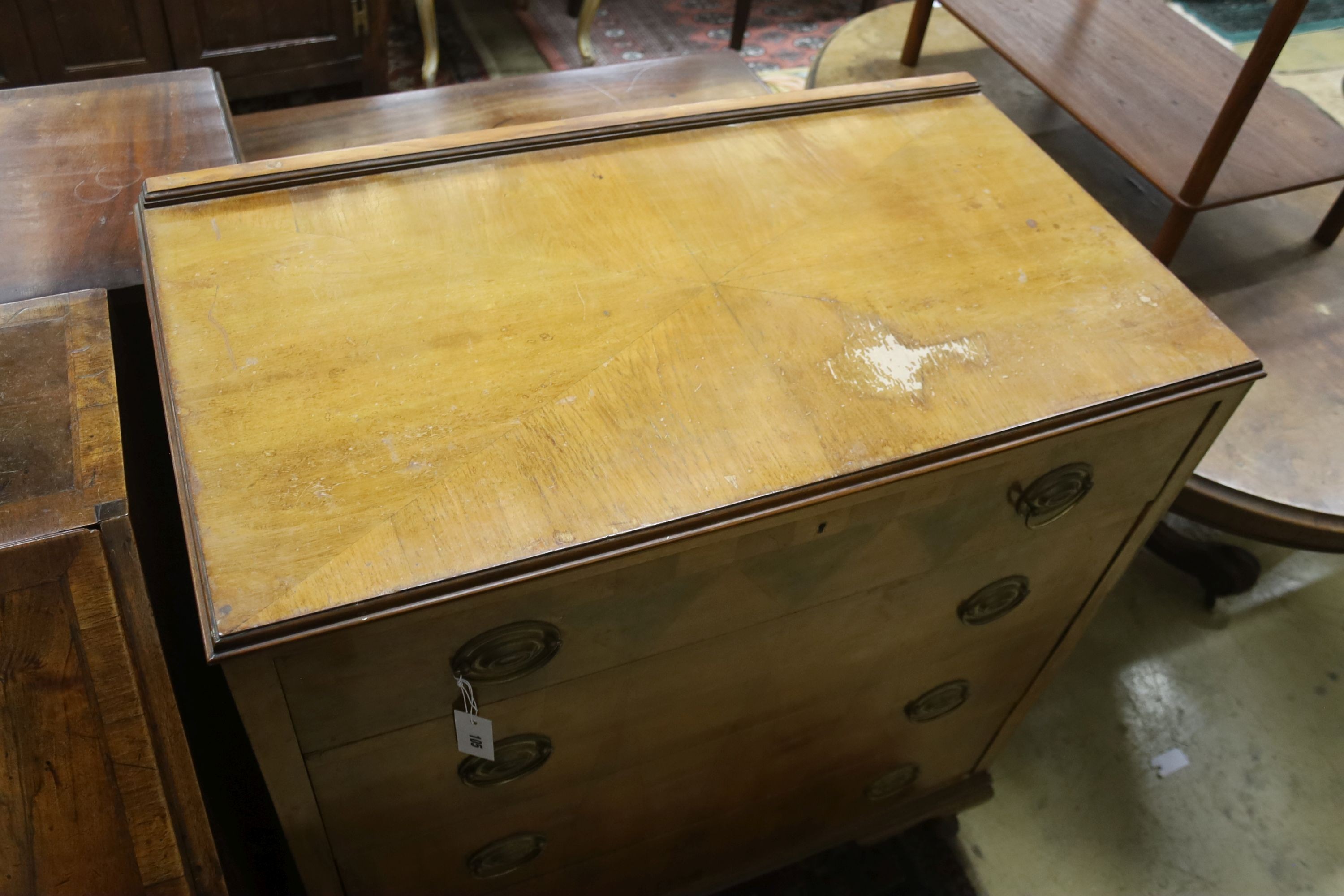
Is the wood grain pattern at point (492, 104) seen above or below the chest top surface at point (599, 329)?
below

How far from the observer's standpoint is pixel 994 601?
1.14m

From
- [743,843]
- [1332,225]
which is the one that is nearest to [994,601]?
[743,843]

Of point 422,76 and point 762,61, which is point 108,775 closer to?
point 422,76

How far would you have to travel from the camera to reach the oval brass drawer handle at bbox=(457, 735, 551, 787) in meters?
0.96

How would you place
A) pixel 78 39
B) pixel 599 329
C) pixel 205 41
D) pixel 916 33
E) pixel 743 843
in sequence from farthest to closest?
pixel 205 41 → pixel 78 39 → pixel 916 33 → pixel 743 843 → pixel 599 329

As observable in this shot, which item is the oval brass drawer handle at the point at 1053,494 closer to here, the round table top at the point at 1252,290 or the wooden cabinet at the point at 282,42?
the round table top at the point at 1252,290

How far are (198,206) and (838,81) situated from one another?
1.37m

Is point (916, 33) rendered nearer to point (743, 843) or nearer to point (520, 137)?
point (520, 137)

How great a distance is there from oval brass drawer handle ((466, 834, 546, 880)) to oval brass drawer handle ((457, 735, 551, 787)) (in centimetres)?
14

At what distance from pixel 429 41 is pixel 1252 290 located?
6.26 ft

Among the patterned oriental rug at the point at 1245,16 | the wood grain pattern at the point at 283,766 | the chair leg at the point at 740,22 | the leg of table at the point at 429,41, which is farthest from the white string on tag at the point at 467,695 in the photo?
the patterned oriental rug at the point at 1245,16

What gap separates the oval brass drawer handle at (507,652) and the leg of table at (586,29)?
2026 mm

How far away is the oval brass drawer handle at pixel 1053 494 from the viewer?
979 millimetres

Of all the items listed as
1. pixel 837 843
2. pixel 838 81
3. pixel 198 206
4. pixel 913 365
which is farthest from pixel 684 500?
pixel 838 81
